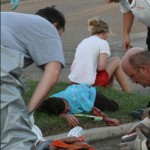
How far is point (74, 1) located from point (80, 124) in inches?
595

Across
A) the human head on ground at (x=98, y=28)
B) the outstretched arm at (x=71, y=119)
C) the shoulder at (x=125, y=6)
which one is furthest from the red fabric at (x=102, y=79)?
the outstretched arm at (x=71, y=119)

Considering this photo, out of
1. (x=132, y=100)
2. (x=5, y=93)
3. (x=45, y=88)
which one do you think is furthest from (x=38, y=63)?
(x=132, y=100)

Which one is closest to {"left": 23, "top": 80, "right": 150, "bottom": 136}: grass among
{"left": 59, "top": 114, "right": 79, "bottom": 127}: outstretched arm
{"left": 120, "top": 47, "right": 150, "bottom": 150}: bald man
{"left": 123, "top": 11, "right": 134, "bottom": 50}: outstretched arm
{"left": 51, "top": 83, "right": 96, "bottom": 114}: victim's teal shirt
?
{"left": 59, "top": 114, "right": 79, "bottom": 127}: outstretched arm

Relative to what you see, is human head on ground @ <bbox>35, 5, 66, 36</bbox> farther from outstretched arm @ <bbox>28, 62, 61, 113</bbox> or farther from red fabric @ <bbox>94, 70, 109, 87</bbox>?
red fabric @ <bbox>94, 70, 109, 87</bbox>

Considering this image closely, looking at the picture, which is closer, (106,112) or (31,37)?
(31,37)

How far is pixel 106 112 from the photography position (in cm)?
677

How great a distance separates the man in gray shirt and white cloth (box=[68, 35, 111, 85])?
3.94 metres

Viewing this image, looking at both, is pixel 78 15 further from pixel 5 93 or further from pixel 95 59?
pixel 5 93

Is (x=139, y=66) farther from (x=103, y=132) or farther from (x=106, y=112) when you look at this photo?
(x=106, y=112)

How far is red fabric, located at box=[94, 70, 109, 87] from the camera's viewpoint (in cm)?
798

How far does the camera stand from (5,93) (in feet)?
10.9

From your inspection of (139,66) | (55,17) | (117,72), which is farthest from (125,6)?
(139,66)

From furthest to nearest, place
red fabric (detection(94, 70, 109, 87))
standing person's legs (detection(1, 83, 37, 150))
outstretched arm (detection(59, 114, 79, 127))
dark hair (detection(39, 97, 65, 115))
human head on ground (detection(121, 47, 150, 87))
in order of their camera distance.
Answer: red fabric (detection(94, 70, 109, 87)), dark hair (detection(39, 97, 65, 115)), outstretched arm (detection(59, 114, 79, 127)), human head on ground (detection(121, 47, 150, 87)), standing person's legs (detection(1, 83, 37, 150))

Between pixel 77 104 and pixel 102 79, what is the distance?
158 centimetres
